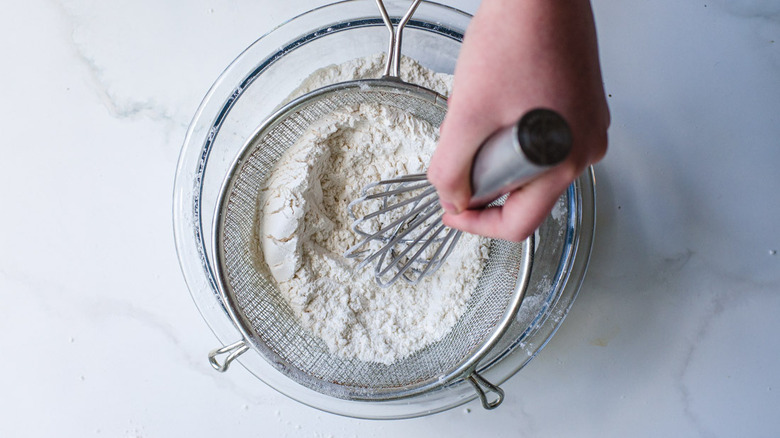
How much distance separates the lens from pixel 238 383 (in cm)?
89

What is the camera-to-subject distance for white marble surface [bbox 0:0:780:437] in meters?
0.86

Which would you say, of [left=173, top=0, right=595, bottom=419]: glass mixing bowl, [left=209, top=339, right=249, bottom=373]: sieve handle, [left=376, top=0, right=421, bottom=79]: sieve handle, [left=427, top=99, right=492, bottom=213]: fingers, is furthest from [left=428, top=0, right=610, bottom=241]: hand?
[left=209, top=339, right=249, bottom=373]: sieve handle

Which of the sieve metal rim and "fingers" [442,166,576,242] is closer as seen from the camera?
"fingers" [442,166,576,242]

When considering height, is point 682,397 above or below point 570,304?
below

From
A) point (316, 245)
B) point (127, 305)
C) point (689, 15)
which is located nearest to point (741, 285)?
point (689, 15)

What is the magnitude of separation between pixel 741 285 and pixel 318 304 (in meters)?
0.69

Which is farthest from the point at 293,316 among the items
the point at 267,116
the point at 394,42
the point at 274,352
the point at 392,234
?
the point at 394,42

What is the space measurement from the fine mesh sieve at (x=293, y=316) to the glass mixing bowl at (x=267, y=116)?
4cm

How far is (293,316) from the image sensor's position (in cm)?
81

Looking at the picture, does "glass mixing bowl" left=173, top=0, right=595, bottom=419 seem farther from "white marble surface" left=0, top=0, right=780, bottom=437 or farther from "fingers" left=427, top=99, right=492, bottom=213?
"fingers" left=427, top=99, right=492, bottom=213

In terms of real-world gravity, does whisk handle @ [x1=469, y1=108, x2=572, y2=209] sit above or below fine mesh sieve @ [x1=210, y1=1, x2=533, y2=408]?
above

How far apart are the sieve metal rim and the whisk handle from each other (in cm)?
32

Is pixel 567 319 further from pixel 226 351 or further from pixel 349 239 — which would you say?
pixel 226 351

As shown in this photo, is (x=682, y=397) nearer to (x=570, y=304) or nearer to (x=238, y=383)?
(x=570, y=304)
